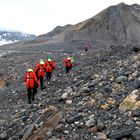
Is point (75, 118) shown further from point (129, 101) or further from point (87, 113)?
point (129, 101)

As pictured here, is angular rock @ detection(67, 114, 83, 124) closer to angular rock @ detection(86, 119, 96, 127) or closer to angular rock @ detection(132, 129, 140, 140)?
angular rock @ detection(86, 119, 96, 127)

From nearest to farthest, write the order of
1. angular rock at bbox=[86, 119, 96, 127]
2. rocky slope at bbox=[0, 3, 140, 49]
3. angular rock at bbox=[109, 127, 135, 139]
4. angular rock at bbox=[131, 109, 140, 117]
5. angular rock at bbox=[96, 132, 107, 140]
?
1. angular rock at bbox=[109, 127, 135, 139]
2. angular rock at bbox=[96, 132, 107, 140]
3. angular rock at bbox=[131, 109, 140, 117]
4. angular rock at bbox=[86, 119, 96, 127]
5. rocky slope at bbox=[0, 3, 140, 49]

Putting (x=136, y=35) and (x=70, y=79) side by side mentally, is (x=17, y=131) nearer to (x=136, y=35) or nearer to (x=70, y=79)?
(x=70, y=79)

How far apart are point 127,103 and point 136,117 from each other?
902 millimetres

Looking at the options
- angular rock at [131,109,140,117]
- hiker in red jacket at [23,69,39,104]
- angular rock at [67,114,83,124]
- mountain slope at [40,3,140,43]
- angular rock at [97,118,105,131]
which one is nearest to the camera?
angular rock at [131,109,140,117]

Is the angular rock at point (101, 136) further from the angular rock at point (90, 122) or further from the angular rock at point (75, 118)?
the angular rock at point (75, 118)

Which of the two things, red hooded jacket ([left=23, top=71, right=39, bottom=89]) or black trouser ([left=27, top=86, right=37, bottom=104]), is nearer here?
red hooded jacket ([left=23, top=71, right=39, bottom=89])

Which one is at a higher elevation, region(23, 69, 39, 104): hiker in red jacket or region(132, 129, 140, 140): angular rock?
region(23, 69, 39, 104): hiker in red jacket

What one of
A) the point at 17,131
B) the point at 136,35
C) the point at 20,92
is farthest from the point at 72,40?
the point at 17,131

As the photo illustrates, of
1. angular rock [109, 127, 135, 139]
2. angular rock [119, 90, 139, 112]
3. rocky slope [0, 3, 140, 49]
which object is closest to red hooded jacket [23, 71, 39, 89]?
angular rock [119, 90, 139, 112]

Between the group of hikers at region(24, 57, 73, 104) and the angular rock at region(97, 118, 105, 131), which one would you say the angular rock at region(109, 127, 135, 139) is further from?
the group of hikers at region(24, 57, 73, 104)

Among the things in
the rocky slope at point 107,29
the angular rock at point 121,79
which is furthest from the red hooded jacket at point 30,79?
the rocky slope at point 107,29

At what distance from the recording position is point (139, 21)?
125 metres

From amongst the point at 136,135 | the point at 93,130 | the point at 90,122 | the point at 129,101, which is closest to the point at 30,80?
the point at 90,122
